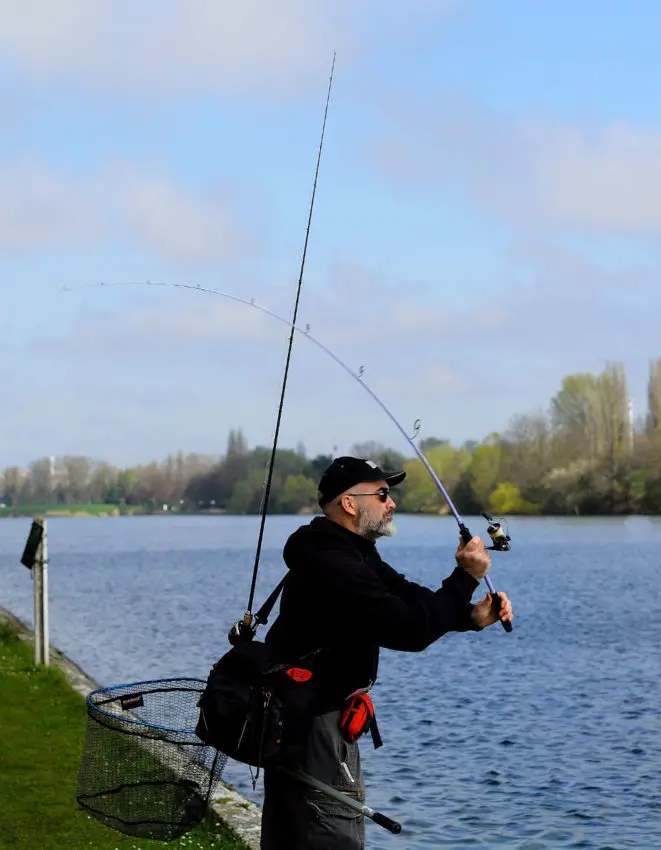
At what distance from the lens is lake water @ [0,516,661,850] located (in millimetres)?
10594

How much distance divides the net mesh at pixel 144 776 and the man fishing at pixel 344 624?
0.51 m

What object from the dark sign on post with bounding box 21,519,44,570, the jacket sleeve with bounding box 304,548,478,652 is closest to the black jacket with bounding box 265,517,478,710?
the jacket sleeve with bounding box 304,548,478,652

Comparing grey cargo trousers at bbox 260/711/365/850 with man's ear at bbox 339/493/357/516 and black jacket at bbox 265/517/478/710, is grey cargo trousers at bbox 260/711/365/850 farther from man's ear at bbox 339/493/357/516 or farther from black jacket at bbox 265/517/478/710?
man's ear at bbox 339/493/357/516

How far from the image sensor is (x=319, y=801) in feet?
14.0

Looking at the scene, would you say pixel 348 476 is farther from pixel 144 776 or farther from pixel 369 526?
pixel 144 776

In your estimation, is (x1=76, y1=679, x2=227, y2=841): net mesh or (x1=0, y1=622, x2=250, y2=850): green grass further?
(x1=0, y1=622, x2=250, y2=850): green grass

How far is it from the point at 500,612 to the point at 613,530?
259 feet

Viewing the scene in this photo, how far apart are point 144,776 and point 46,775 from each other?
446cm

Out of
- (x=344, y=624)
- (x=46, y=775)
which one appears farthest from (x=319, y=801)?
(x=46, y=775)

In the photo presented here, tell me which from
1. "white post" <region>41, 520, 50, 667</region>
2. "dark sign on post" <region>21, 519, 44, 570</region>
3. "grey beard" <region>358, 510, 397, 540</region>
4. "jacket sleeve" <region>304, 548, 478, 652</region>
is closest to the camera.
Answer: "jacket sleeve" <region>304, 548, 478, 652</region>

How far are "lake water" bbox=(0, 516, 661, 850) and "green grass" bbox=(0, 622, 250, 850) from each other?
74.9 inches

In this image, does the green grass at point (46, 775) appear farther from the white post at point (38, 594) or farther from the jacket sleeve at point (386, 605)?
the jacket sleeve at point (386, 605)

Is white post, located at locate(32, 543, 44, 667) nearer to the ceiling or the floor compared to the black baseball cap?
nearer to the floor

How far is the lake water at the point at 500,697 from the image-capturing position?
1059 cm
